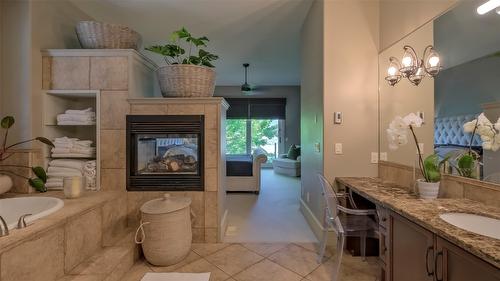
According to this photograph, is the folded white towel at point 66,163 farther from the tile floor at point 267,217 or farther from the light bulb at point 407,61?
the light bulb at point 407,61

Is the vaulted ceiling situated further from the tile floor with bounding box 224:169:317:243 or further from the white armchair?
the tile floor with bounding box 224:169:317:243

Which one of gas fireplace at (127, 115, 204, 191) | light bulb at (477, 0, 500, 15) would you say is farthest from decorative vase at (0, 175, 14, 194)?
light bulb at (477, 0, 500, 15)

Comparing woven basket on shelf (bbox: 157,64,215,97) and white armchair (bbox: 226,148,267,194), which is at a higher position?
woven basket on shelf (bbox: 157,64,215,97)

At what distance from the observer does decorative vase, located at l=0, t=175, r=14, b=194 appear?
219 centimetres

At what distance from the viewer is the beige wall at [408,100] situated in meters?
2.01

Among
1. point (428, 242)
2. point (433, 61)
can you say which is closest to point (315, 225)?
point (428, 242)

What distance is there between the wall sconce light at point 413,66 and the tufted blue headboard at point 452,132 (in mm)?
420

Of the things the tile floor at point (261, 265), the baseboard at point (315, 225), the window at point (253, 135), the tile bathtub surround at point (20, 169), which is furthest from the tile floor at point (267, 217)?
the window at point (253, 135)

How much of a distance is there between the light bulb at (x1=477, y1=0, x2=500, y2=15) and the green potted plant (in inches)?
146

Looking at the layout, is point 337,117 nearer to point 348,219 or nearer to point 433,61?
point 433,61

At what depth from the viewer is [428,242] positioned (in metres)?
1.24

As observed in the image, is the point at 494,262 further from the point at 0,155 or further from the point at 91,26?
the point at 0,155

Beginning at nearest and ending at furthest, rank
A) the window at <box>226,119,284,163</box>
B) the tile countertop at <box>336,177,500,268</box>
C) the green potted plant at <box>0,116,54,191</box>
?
the tile countertop at <box>336,177,500,268</box>
the green potted plant at <box>0,116,54,191</box>
the window at <box>226,119,284,163</box>

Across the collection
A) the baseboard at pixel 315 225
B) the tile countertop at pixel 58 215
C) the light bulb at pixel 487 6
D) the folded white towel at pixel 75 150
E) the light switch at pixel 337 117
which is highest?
the light bulb at pixel 487 6
